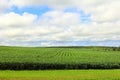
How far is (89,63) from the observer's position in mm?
69688

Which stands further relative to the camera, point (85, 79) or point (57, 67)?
point (57, 67)

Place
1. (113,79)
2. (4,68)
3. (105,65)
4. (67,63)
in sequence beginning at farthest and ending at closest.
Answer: (105,65)
(67,63)
(4,68)
(113,79)

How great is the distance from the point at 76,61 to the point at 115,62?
9.70 metres

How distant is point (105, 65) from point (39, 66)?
14.8 metres

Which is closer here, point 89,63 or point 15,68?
point 15,68

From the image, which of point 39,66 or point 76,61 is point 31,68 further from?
point 76,61

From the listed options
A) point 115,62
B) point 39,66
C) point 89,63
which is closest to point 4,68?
point 39,66

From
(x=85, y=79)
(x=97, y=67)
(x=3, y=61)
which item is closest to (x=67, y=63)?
(x=97, y=67)

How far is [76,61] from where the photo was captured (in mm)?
69688

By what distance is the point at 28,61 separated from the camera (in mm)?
64812

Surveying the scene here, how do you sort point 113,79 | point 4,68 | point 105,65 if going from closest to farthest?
point 113,79 → point 4,68 → point 105,65

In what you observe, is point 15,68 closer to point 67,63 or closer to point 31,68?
point 31,68

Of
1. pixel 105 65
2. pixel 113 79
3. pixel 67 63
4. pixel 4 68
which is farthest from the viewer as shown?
pixel 105 65

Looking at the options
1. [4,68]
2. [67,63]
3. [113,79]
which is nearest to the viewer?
[113,79]
